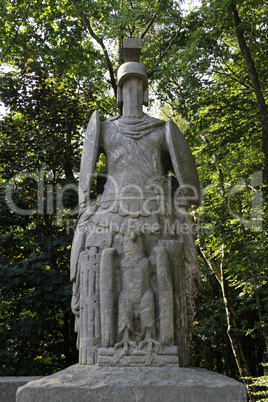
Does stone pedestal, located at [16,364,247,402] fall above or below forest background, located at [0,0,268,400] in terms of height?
below

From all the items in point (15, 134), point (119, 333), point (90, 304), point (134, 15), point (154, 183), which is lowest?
point (119, 333)

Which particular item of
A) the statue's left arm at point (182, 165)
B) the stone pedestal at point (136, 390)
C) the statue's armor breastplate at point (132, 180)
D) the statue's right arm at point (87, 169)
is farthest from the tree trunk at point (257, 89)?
Answer: the stone pedestal at point (136, 390)

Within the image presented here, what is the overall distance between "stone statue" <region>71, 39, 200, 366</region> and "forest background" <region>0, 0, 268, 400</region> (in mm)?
2948

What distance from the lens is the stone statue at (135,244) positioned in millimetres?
3488

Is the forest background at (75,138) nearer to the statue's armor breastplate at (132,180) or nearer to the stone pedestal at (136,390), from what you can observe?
the statue's armor breastplate at (132,180)

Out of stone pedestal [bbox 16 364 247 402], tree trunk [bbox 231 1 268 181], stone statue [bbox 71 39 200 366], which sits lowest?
stone pedestal [bbox 16 364 247 402]

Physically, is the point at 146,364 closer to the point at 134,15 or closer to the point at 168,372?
the point at 168,372

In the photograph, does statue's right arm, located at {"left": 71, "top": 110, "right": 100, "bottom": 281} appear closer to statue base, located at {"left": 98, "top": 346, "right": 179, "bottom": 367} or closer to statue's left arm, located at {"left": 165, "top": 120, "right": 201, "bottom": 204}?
statue's left arm, located at {"left": 165, "top": 120, "right": 201, "bottom": 204}

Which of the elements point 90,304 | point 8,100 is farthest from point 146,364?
point 8,100

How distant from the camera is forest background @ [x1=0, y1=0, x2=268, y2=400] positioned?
7637 millimetres

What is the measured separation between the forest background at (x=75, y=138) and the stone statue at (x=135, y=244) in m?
2.95

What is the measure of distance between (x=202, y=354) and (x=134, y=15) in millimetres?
9414

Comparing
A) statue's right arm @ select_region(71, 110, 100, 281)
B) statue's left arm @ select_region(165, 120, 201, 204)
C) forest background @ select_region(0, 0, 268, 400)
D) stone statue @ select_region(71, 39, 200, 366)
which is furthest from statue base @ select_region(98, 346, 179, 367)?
forest background @ select_region(0, 0, 268, 400)

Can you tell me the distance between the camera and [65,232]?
838cm
